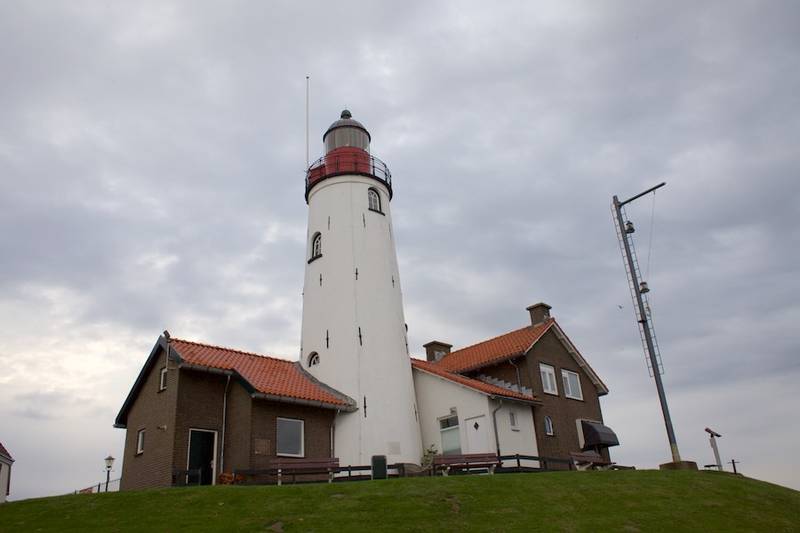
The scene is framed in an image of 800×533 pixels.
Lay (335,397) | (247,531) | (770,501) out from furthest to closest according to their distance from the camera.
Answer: (335,397)
(770,501)
(247,531)

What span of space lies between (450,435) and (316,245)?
11011 millimetres

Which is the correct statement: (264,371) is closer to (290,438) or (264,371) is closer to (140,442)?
(290,438)

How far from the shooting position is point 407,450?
26.8 meters

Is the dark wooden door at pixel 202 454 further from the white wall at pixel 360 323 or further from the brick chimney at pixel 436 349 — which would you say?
the brick chimney at pixel 436 349

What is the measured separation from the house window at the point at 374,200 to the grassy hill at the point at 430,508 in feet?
49.2

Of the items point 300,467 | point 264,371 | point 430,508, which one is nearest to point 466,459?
point 300,467

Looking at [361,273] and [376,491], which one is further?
[361,273]

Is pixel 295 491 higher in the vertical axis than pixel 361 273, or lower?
lower

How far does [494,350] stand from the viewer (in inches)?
1273

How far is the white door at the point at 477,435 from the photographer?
26.5 metres

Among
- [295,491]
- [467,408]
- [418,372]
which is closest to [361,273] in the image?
[418,372]

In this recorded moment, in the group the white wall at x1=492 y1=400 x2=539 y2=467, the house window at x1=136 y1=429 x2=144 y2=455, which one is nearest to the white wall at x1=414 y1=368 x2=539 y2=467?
the white wall at x1=492 y1=400 x2=539 y2=467

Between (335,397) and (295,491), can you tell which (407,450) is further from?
(295,491)

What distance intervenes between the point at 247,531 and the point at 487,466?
11.7m
